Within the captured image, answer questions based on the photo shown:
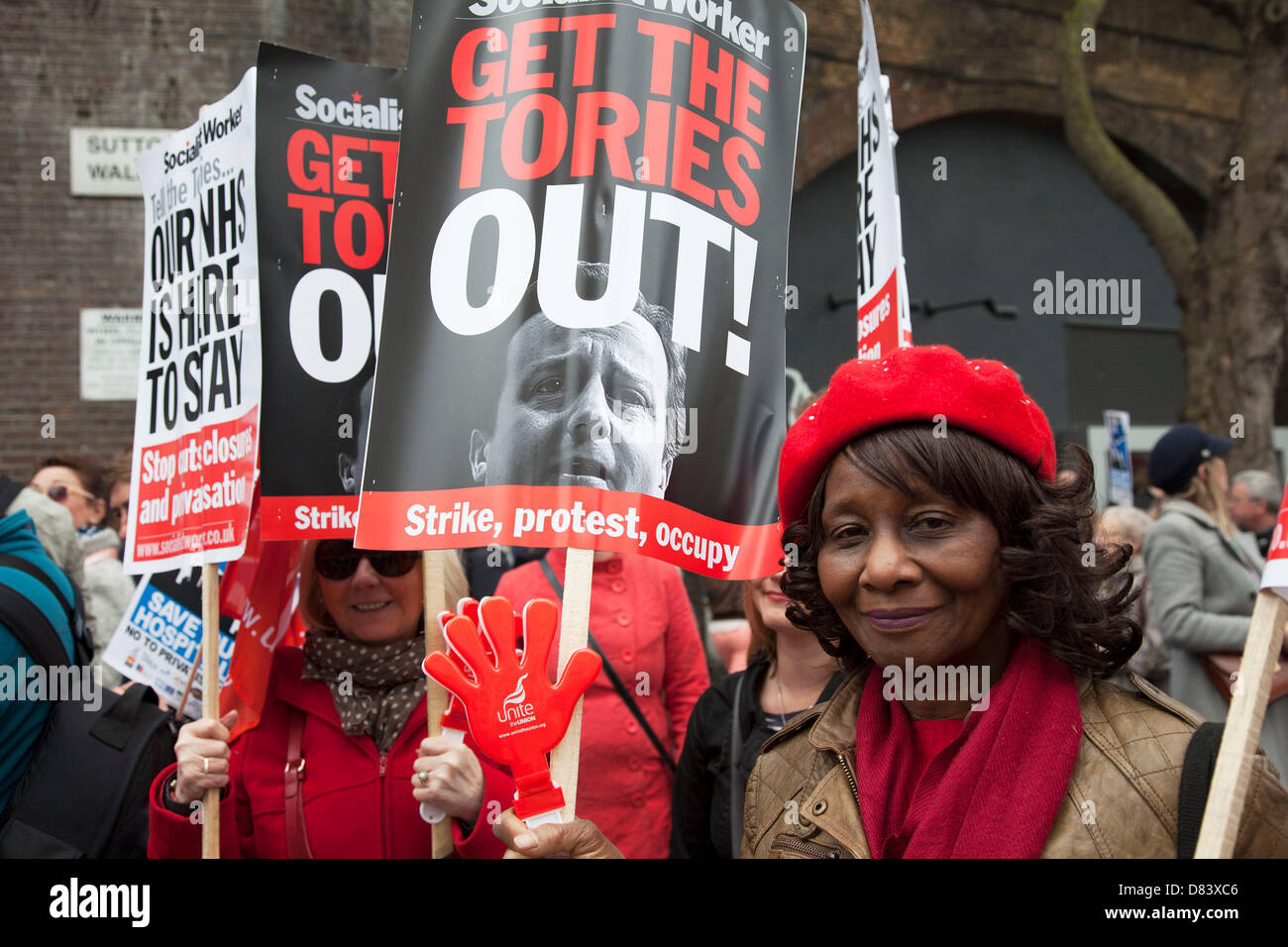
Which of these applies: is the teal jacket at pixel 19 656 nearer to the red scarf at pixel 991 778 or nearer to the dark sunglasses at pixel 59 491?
the red scarf at pixel 991 778

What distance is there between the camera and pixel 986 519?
1.71m

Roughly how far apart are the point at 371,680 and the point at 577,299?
3.42 feet

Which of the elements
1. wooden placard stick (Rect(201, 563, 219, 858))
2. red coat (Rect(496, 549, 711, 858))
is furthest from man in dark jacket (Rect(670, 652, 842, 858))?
wooden placard stick (Rect(201, 563, 219, 858))

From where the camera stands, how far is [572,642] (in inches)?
79.1

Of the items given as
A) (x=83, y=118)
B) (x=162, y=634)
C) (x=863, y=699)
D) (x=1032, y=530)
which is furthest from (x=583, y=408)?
(x=83, y=118)

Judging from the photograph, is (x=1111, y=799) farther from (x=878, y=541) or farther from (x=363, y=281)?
(x=363, y=281)

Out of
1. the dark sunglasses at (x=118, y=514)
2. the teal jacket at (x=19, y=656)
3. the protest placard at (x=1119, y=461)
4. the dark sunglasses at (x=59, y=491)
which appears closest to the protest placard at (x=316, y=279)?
the teal jacket at (x=19, y=656)

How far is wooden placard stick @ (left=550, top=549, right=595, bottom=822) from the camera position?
198cm

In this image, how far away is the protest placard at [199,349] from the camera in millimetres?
2732

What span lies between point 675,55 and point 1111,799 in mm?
1546

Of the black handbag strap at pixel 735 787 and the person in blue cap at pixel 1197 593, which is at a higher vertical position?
the person in blue cap at pixel 1197 593

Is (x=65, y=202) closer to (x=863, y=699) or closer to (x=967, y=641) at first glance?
(x=863, y=699)

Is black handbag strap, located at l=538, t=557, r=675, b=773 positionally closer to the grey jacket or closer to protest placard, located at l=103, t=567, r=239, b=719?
protest placard, located at l=103, t=567, r=239, b=719
